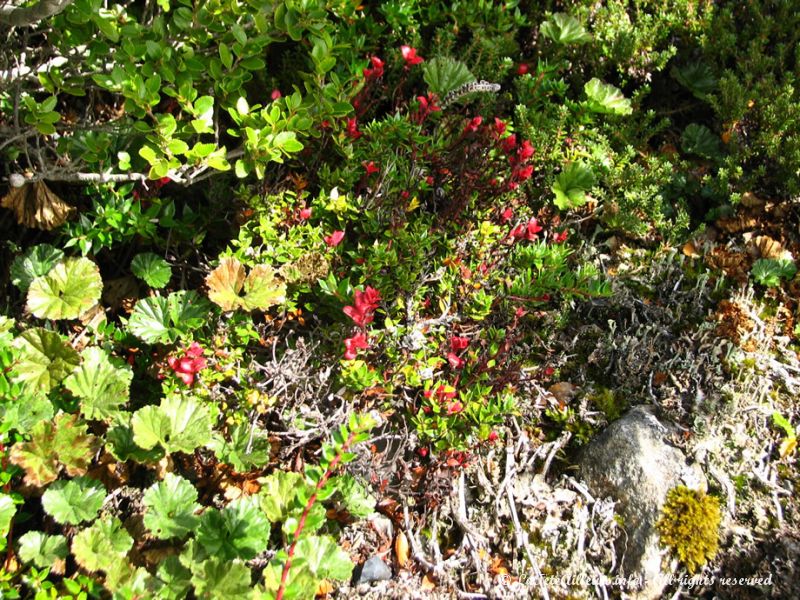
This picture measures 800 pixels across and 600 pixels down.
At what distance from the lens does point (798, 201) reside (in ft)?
11.5

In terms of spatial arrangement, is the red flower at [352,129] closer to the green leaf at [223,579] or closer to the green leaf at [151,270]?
the green leaf at [151,270]

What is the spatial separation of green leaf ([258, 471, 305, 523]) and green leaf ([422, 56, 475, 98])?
6.86 feet

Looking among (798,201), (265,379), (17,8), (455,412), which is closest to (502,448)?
(455,412)

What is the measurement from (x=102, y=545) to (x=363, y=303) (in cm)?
128

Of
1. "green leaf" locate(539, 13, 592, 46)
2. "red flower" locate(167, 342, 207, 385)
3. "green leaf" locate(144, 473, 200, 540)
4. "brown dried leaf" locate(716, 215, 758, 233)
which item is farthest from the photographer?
"green leaf" locate(539, 13, 592, 46)

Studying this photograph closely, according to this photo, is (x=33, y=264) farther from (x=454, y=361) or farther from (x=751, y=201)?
(x=751, y=201)

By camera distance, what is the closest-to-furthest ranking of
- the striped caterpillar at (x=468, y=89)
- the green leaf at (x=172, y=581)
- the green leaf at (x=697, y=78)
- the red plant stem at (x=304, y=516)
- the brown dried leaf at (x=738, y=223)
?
the red plant stem at (x=304, y=516)
the green leaf at (x=172, y=581)
the striped caterpillar at (x=468, y=89)
the brown dried leaf at (x=738, y=223)
the green leaf at (x=697, y=78)

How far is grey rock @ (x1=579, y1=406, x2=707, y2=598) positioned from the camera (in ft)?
8.36

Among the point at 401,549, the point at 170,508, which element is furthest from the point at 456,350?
the point at 170,508

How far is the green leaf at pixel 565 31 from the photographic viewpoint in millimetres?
3693

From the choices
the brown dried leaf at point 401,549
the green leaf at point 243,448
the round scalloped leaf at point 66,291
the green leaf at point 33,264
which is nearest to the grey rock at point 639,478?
the brown dried leaf at point 401,549

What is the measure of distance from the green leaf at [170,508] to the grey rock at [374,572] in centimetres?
70

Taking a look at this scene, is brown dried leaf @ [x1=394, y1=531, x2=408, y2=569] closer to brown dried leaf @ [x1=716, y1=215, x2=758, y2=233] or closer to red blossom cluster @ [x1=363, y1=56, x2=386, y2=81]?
red blossom cluster @ [x1=363, y1=56, x2=386, y2=81]

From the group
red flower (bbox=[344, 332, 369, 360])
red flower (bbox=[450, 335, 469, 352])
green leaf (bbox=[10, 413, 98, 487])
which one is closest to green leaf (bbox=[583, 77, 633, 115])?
red flower (bbox=[450, 335, 469, 352])
